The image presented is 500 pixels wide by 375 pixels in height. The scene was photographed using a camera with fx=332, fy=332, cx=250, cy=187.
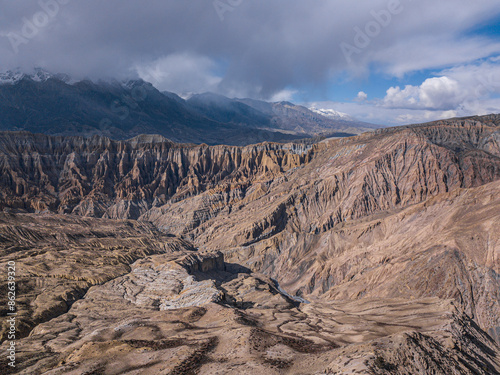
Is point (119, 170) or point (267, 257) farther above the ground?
point (119, 170)

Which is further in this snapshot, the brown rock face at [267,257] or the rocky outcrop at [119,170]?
the rocky outcrop at [119,170]

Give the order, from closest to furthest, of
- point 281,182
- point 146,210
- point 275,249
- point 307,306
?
point 307,306
point 275,249
point 281,182
point 146,210

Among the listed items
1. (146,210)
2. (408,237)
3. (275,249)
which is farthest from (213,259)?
(146,210)

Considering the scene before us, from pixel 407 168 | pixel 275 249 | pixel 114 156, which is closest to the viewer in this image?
pixel 275 249

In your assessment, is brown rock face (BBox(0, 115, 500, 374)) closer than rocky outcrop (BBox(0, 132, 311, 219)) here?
Yes

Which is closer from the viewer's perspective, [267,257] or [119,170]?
[267,257]

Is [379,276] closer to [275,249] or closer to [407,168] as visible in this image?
[275,249]

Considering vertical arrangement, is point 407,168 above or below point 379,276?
above

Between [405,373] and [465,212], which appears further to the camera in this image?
[465,212]
